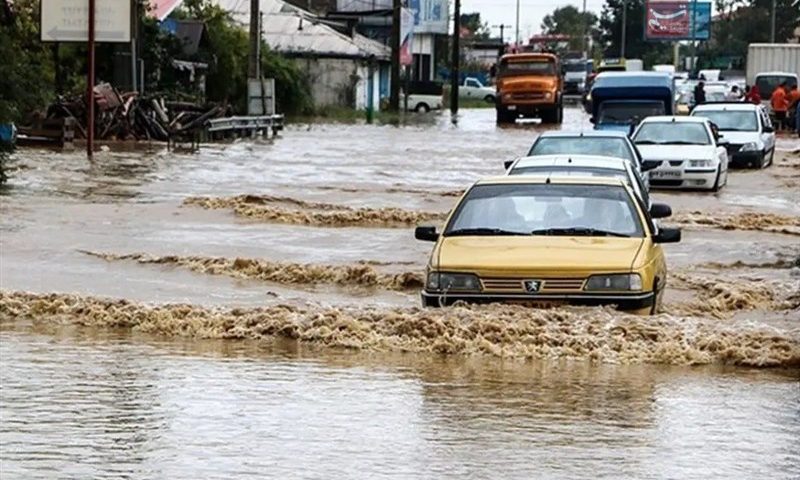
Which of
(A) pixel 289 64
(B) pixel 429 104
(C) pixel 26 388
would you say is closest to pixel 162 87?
(A) pixel 289 64

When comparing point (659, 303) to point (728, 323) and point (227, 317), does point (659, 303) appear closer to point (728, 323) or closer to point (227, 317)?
point (728, 323)

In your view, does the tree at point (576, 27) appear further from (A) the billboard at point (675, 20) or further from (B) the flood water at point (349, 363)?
(B) the flood water at point (349, 363)

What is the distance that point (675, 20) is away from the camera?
130 metres

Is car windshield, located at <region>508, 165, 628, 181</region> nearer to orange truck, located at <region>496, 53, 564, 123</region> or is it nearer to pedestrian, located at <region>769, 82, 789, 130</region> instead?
pedestrian, located at <region>769, 82, 789, 130</region>

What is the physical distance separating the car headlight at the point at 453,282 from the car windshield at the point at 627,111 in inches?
1149

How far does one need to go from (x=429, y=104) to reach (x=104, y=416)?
7158cm

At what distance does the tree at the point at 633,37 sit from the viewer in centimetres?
14262

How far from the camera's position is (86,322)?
1478 cm

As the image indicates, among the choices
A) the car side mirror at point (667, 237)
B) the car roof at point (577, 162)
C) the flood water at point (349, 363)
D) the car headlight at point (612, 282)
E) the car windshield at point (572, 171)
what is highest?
the car roof at point (577, 162)

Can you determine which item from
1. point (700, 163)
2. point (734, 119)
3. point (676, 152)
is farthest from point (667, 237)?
point (734, 119)

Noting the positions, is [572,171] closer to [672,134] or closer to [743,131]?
[672,134]

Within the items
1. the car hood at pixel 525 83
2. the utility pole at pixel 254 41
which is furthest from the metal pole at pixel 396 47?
the utility pole at pixel 254 41

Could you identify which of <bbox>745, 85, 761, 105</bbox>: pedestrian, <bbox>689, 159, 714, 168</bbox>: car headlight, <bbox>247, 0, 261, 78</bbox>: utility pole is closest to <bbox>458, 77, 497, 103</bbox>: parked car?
<bbox>745, 85, 761, 105</bbox>: pedestrian

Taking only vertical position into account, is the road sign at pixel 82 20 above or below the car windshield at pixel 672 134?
above
